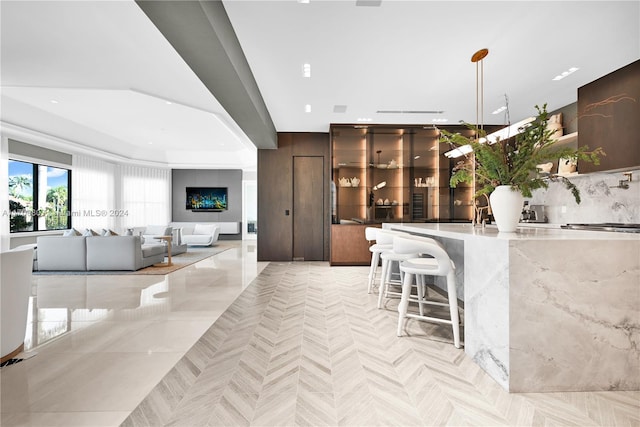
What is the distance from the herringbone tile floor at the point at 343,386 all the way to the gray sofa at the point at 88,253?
3.71 metres

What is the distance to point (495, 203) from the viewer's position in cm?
242

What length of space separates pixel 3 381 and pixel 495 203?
11.2ft

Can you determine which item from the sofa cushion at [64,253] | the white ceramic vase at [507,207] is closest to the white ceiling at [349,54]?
the white ceramic vase at [507,207]

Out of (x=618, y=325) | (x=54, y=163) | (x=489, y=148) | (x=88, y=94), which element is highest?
(x=88, y=94)

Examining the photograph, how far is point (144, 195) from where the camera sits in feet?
36.8

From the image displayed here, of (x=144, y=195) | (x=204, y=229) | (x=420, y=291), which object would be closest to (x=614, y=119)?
(x=420, y=291)

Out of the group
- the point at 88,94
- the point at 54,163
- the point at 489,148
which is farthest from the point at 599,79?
the point at 54,163

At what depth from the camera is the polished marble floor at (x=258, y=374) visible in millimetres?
1638

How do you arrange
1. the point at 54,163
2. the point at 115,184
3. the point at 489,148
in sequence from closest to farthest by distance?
the point at 489,148
the point at 54,163
the point at 115,184

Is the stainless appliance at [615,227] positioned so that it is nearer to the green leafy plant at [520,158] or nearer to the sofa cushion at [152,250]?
the green leafy plant at [520,158]

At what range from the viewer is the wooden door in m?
7.05

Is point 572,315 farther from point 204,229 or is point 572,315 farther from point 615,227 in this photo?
point 204,229

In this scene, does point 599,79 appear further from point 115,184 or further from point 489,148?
point 115,184

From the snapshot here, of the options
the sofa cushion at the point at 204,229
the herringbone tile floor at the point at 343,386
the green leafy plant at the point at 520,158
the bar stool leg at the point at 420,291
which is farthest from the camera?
the sofa cushion at the point at 204,229
